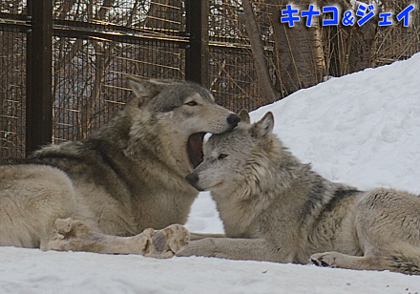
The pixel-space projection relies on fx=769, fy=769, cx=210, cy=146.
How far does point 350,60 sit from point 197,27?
320 centimetres

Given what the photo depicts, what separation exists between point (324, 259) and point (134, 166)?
1.64 metres

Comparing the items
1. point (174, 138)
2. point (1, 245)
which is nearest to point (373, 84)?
point (174, 138)

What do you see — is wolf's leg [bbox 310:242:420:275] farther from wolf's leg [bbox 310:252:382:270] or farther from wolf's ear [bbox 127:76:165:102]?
wolf's ear [bbox 127:76:165:102]

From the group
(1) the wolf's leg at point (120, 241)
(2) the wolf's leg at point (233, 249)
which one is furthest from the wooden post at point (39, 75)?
(1) the wolf's leg at point (120, 241)

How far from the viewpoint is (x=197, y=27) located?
1015 cm

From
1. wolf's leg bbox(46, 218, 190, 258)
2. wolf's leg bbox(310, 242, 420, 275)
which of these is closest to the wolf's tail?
wolf's leg bbox(310, 242, 420, 275)

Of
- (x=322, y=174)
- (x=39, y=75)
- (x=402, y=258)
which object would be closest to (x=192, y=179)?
(x=402, y=258)

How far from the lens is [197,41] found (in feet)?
33.2

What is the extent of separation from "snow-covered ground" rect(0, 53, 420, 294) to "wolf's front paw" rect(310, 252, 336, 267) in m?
0.46

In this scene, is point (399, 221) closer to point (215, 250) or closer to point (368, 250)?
point (368, 250)

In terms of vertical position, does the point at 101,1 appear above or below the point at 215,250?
above

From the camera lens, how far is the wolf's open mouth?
573 cm

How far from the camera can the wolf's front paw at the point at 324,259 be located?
15.3 feet

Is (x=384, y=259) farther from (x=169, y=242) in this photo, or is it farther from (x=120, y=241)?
(x=120, y=241)
